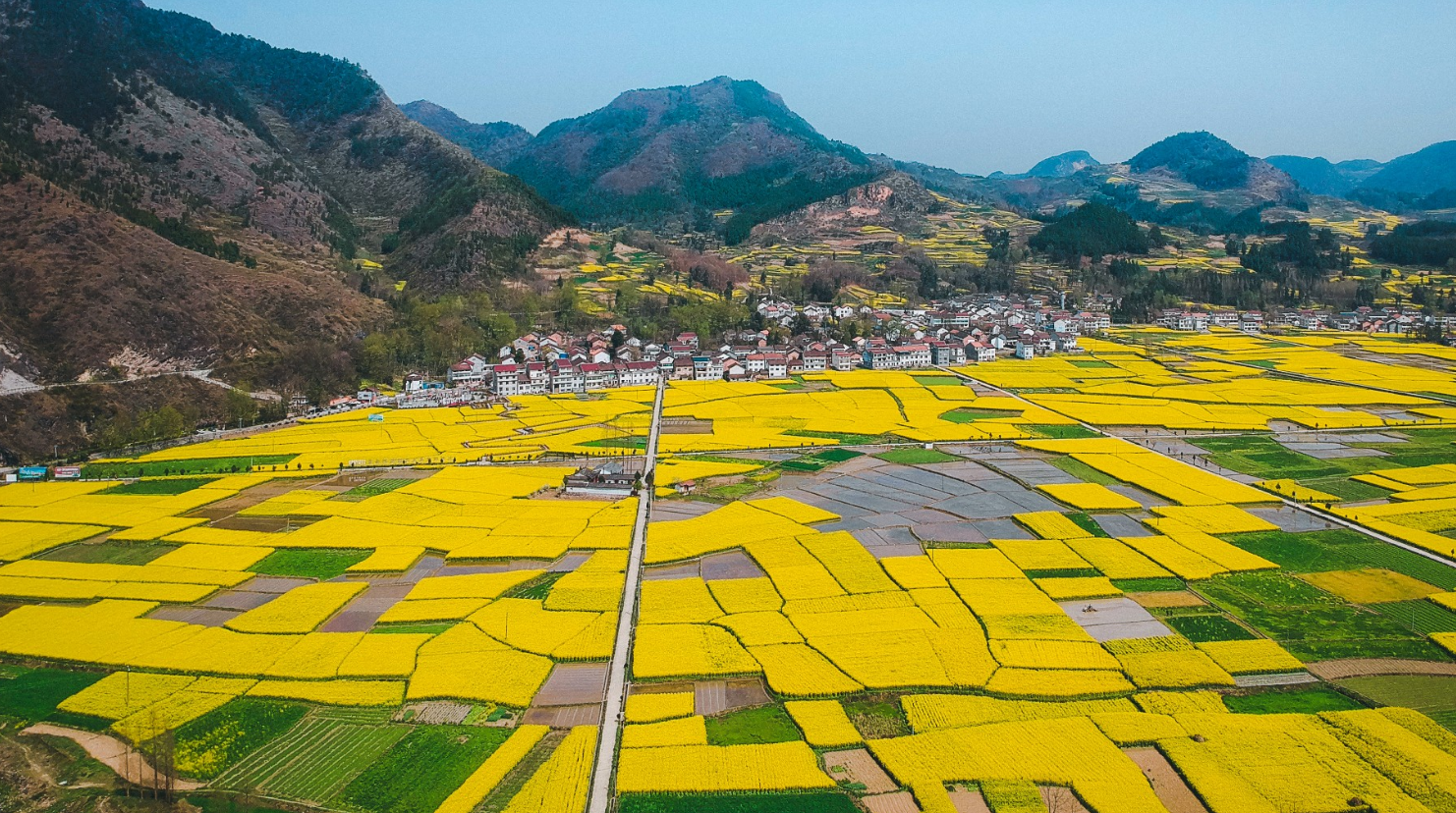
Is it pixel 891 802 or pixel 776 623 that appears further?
pixel 776 623

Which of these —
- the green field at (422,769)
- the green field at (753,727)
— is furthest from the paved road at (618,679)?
the green field at (422,769)

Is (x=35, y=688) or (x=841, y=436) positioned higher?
(x=841, y=436)

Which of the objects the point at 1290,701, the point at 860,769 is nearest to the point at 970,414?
the point at 1290,701

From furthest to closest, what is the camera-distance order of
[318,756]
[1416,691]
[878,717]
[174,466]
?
1. [174,466]
2. [1416,691]
3. [878,717]
4. [318,756]

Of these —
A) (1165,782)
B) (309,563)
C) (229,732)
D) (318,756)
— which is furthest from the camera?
(309,563)

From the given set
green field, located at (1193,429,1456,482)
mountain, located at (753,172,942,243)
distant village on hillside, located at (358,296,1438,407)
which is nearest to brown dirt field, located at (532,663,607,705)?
green field, located at (1193,429,1456,482)

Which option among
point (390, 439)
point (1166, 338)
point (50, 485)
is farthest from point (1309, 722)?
point (1166, 338)

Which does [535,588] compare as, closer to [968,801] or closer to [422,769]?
[422,769]
